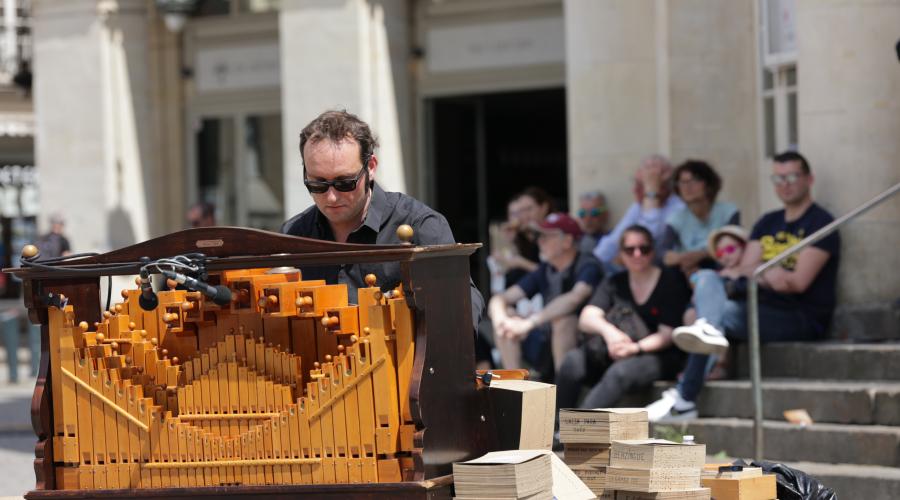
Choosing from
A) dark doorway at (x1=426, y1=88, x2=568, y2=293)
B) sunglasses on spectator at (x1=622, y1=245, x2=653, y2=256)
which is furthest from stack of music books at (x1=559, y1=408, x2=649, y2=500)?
dark doorway at (x1=426, y1=88, x2=568, y2=293)

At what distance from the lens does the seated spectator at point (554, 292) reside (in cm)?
1062

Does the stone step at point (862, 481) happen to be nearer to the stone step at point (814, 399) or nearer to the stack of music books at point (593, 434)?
the stone step at point (814, 399)

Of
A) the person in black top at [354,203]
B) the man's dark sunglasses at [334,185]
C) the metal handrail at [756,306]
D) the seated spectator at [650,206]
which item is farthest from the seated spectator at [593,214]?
the man's dark sunglasses at [334,185]

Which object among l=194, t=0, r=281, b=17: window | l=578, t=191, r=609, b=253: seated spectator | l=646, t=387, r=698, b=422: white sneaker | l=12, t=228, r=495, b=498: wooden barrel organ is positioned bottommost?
l=646, t=387, r=698, b=422: white sneaker

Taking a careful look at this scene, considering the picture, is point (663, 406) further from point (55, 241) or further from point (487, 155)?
point (487, 155)

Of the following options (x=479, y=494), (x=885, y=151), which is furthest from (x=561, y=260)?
(x=479, y=494)

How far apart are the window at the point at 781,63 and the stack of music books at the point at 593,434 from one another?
22.8 feet

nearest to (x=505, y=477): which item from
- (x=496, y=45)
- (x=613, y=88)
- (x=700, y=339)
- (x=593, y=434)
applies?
(x=593, y=434)

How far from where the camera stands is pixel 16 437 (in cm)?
1315

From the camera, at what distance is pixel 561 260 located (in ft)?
36.1

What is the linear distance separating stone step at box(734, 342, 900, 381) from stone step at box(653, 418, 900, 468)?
55 cm

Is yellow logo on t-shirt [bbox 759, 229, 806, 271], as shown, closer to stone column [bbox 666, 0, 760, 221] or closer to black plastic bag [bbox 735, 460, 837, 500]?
stone column [bbox 666, 0, 760, 221]

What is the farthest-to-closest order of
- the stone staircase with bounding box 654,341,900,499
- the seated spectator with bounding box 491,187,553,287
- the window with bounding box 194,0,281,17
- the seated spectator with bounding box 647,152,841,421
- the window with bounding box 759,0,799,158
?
the window with bounding box 194,0,281,17
the seated spectator with bounding box 491,187,553,287
the window with bounding box 759,0,799,158
the seated spectator with bounding box 647,152,841,421
the stone staircase with bounding box 654,341,900,499

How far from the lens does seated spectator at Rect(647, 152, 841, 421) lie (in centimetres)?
961
